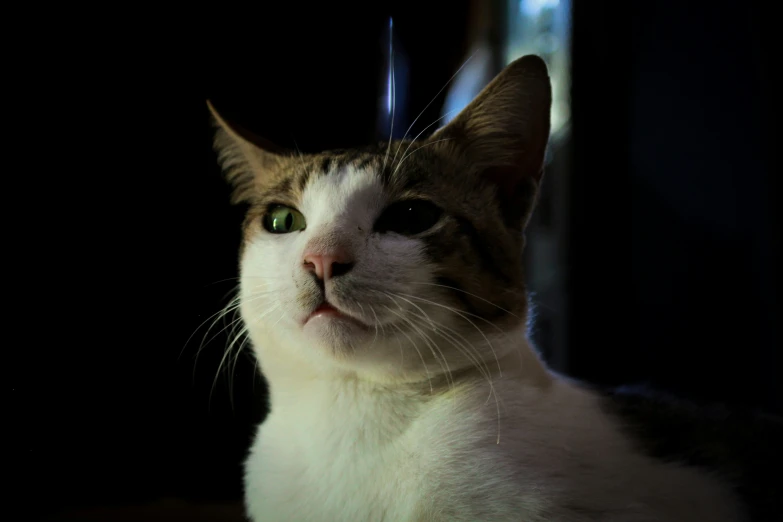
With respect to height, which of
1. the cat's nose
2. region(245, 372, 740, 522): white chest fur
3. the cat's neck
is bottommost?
region(245, 372, 740, 522): white chest fur

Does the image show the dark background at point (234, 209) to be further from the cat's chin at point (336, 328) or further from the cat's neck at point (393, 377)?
the cat's chin at point (336, 328)

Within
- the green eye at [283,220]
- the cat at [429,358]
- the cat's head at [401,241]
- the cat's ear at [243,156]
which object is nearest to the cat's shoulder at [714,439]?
the cat at [429,358]

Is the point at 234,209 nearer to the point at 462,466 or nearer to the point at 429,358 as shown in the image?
the point at 429,358

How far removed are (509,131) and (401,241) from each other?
1.45ft

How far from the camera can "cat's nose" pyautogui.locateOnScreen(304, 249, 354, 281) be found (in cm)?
103

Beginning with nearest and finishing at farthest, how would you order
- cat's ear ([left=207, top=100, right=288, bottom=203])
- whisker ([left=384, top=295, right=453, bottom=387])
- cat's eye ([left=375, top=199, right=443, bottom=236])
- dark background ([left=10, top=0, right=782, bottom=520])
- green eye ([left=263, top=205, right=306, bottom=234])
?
dark background ([left=10, top=0, right=782, bottom=520]) < whisker ([left=384, top=295, right=453, bottom=387]) < cat's eye ([left=375, top=199, right=443, bottom=236]) < green eye ([left=263, top=205, right=306, bottom=234]) < cat's ear ([left=207, top=100, right=288, bottom=203])

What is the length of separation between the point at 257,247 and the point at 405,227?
0.38m

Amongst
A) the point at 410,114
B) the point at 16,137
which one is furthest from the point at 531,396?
the point at 16,137

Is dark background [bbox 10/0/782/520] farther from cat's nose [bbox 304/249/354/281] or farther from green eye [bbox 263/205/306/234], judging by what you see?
cat's nose [bbox 304/249/354/281]

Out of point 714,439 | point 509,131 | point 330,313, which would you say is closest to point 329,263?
point 330,313

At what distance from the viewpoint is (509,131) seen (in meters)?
1.35

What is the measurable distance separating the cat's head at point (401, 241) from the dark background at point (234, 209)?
181mm

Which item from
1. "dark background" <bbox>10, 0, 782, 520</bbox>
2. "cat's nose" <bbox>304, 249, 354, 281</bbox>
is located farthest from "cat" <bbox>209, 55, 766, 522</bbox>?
"dark background" <bbox>10, 0, 782, 520</bbox>

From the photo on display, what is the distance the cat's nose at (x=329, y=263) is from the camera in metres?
1.03
